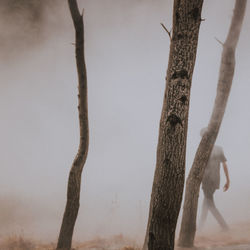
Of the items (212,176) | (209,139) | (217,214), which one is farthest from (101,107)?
(209,139)

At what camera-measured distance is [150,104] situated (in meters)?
21.2

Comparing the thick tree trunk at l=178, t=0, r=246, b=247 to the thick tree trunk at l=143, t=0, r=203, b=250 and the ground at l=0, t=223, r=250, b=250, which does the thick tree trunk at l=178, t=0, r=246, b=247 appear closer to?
the ground at l=0, t=223, r=250, b=250

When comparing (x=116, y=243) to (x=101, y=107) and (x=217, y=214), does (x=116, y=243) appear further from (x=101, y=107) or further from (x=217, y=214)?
(x=101, y=107)

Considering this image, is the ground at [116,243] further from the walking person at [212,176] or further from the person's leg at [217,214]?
the walking person at [212,176]

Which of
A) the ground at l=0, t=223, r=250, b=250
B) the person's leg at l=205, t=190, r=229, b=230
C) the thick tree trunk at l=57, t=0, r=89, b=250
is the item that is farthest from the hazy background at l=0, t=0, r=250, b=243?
the thick tree trunk at l=57, t=0, r=89, b=250

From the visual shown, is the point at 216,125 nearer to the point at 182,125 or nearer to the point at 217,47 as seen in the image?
the point at 182,125

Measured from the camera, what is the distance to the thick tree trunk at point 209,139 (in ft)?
13.0

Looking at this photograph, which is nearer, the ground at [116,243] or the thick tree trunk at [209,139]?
the thick tree trunk at [209,139]

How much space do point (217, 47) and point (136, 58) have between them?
25.6 ft

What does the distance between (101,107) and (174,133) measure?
55.3 ft

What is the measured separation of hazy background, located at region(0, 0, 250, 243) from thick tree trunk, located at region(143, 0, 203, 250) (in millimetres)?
6074

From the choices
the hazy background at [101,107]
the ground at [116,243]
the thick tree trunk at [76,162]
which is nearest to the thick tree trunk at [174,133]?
the thick tree trunk at [76,162]

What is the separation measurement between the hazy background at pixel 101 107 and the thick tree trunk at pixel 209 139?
4159mm

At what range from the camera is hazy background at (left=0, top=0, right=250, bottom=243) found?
10.4m
